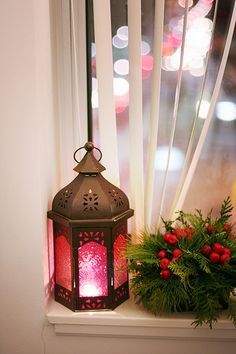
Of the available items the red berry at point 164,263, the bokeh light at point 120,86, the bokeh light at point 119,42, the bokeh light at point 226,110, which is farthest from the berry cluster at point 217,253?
the bokeh light at point 119,42

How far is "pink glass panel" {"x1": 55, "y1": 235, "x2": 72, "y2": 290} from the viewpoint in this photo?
126cm

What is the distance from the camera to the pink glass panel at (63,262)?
1.26 metres

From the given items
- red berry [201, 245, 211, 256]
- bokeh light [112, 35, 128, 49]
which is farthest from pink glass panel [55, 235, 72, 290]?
bokeh light [112, 35, 128, 49]

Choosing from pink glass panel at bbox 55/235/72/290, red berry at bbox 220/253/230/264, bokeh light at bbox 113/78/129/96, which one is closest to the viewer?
red berry at bbox 220/253/230/264

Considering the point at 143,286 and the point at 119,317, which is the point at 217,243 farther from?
the point at 119,317

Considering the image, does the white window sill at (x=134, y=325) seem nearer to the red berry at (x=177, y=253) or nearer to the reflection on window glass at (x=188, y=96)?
the red berry at (x=177, y=253)

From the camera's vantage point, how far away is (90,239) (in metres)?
1.22

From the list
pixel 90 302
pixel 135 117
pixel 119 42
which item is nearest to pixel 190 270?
pixel 90 302

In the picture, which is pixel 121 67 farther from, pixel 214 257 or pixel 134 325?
pixel 134 325

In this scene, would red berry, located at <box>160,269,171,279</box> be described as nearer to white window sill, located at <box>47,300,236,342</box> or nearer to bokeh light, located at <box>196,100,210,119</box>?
white window sill, located at <box>47,300,236,342</box>

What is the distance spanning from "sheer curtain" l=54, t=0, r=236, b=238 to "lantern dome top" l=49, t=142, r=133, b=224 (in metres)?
0.10

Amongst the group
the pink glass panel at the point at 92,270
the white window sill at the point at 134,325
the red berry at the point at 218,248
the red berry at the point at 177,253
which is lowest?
the white window sill at the point at 134,325

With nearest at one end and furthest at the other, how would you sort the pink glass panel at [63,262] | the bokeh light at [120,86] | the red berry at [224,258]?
the red berry at [224,258] < the pink glass panel at [63,262] < the bokeh light at [120,86]

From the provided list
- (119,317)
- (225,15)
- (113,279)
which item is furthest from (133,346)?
(225,15)
